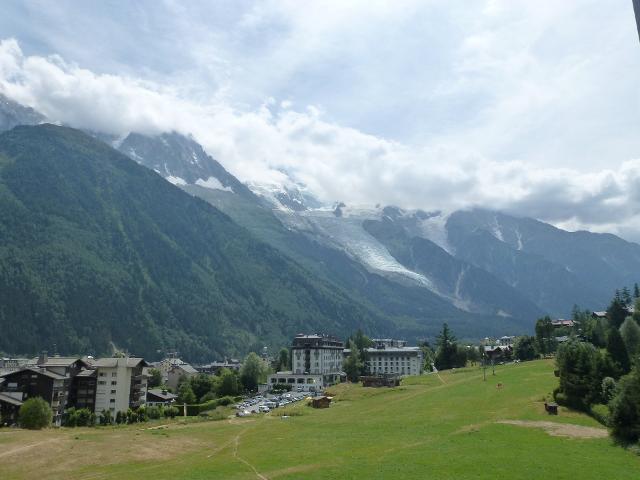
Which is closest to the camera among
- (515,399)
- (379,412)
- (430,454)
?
(430,454)

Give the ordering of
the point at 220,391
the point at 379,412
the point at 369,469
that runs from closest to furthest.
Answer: the point at 369,469 < the point at 379,412 < the point at 220,391

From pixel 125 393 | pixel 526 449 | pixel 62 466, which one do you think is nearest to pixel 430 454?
pixel 526 449

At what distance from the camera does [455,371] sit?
560 ft

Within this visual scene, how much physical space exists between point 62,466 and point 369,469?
32.6 m

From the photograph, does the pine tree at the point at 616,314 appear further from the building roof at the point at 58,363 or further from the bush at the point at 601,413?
the building roof at the point at 58,363

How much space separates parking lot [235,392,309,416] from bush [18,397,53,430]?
35.1 meters

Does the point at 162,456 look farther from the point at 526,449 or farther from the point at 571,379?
the point at 571,379

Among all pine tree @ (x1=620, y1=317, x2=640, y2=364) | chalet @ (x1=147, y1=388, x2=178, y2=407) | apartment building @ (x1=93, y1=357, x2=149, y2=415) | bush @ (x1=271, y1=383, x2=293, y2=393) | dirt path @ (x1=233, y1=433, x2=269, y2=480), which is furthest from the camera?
bush @ (x1=271, y1=383, x2=293, y2=393)

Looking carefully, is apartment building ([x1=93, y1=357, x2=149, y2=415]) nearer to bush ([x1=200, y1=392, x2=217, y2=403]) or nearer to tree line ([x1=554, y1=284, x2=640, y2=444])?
bush ([x1=200, y1=392, x2=217, y2=403])

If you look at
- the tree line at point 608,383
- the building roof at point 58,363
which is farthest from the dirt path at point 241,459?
the building roof at point 58,363

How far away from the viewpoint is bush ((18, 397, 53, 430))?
321ft

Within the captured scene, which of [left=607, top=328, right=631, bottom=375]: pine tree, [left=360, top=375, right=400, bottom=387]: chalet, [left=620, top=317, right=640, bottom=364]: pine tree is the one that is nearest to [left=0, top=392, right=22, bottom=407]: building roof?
[left=360, top=375, right=400, bottom=387]: chalet

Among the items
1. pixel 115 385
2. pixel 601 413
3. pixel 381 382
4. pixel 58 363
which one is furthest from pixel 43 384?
pixel 601 413

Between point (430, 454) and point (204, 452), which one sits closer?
point (430, 454)
